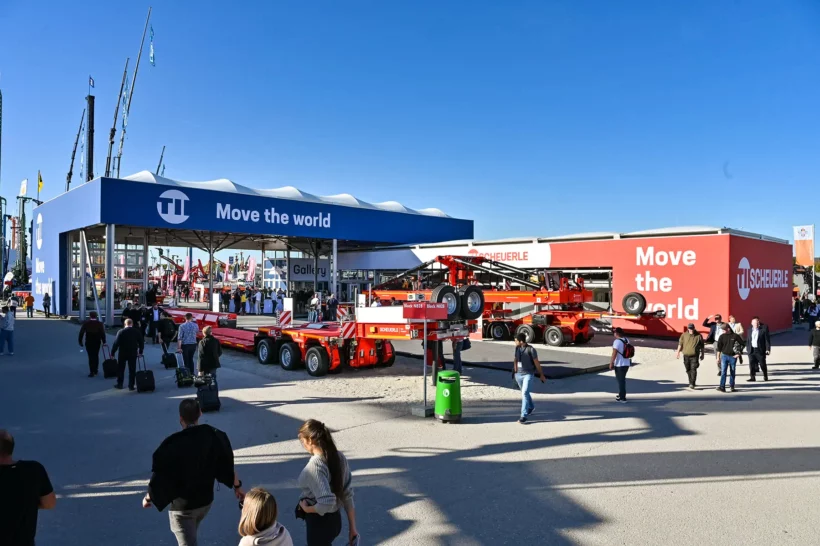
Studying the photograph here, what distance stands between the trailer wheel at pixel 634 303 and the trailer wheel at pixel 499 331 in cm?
448

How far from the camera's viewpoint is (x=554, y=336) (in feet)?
61.0

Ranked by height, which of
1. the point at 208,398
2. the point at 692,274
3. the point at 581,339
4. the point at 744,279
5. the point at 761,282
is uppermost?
the point at 692,274

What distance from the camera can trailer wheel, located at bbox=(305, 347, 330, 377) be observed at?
12.4 meters

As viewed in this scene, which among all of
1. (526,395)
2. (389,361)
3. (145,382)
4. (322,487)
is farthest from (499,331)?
(322,487)

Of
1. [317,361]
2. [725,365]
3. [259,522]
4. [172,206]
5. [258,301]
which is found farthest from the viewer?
[258,301]

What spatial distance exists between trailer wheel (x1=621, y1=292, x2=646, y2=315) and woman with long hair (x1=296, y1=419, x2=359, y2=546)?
18.4 meters

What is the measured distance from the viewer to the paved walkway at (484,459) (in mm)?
4969

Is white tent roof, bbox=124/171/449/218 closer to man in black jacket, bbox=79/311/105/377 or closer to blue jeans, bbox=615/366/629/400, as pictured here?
man in black jacket, bbox=79/311/105/377

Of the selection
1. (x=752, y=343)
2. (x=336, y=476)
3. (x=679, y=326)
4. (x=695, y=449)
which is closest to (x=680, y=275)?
(x=679, y=326)

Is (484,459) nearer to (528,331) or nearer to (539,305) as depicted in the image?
(528,331)

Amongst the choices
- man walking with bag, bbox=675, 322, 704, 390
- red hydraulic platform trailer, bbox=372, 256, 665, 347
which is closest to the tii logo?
red hydraulic platform trailer, bbox=372, 256, 665, 347

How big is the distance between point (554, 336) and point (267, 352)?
9.76 m

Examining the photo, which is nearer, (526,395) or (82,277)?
(526,395)

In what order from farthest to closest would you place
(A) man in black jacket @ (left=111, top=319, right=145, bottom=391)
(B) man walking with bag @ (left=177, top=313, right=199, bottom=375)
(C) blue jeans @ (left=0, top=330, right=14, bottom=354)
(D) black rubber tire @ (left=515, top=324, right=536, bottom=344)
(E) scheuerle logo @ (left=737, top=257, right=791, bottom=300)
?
(E) scheuerle logo @ (left=737, top=257, right=791, bottom=300) → (D) black rubber tire @ (left=515, top=324, right=536, bottom=344) → (C) blue jeans @ (left=0, top=330, right=14, bottom=354) → (B) man walking with bag @ (left=177, top=313, right=199, bottom=375) → (A) man in black jacket @ (left=111, top=319, right=145, bottom=391)
